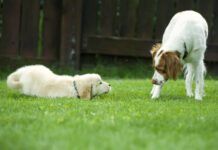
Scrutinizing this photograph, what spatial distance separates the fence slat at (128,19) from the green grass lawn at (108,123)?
5.30m

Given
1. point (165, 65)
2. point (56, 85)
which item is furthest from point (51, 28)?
point (165, 65)

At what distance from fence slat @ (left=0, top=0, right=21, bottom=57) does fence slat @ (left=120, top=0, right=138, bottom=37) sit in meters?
2.46

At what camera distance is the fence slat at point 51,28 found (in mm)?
13795

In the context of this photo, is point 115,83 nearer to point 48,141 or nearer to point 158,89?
point 158,89

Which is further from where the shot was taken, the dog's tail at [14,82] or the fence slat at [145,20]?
the fence slat at [145,20]

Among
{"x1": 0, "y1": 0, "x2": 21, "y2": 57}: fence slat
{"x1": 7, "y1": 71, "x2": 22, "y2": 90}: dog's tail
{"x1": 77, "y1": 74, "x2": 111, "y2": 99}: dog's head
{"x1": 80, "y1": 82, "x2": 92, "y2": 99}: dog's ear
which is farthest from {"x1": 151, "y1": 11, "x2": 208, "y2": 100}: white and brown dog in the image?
{"x1": 0, "y1": 0, "x2": 21, "y2": 57}: fence slat

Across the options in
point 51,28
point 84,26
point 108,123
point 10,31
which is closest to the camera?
point 108,123

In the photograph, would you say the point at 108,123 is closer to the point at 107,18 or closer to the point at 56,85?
the point at 56,85

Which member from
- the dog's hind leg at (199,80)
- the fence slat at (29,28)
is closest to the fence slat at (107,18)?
the fence slat at (29,28)

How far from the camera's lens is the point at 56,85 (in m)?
8.79

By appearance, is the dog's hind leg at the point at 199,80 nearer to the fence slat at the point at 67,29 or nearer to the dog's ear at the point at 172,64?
the dog's ear at the point at 172,64

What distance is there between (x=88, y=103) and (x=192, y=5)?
286 inches

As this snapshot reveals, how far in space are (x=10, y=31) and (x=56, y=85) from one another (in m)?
5.17

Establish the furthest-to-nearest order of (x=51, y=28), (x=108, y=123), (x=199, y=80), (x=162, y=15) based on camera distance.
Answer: (x=162, y=15), (x=51, y=28), (x=199, y=80), (x=108, y=123)
